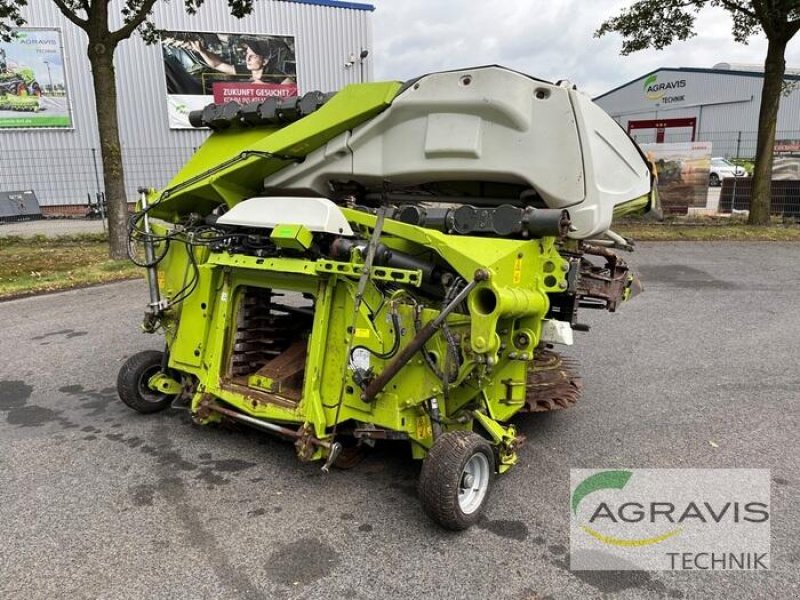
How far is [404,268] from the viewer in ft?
10.3

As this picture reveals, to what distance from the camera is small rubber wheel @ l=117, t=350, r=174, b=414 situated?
4090mm

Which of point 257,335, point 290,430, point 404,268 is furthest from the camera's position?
point 257,335

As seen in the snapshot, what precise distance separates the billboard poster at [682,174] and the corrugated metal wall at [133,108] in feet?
36.5

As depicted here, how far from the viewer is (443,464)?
2756mm

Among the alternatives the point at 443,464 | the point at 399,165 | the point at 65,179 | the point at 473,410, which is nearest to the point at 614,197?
the point at 399,165

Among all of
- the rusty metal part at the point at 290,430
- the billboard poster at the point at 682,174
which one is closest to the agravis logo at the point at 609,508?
the rusty metal part at the point at 290,430

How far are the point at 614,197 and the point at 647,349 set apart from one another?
8.24 feet

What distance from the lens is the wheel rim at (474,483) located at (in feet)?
9.57

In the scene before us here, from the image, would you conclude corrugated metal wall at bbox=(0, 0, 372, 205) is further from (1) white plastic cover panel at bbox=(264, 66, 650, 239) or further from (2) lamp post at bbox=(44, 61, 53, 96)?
(1) white plastic cover panel at bbox=(264, 66, 650, 239)

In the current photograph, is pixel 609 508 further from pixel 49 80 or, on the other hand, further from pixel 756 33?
pixel 49 80

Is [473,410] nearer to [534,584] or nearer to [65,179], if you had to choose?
[534,584]

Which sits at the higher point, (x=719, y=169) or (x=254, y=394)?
(x=719, y=169)

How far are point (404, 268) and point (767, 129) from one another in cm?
1239

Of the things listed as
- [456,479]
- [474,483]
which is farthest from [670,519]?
[456,479]
